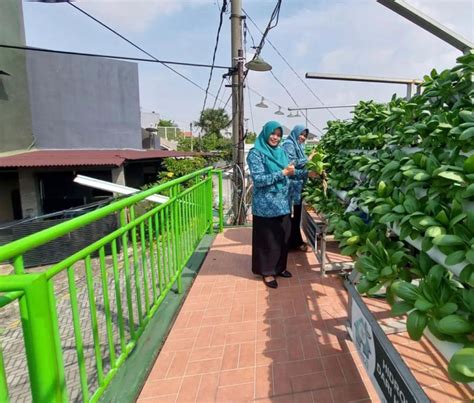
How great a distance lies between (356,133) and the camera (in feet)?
7.12

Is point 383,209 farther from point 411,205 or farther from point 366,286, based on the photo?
point 366,286

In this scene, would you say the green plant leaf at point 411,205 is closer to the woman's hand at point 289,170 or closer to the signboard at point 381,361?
the signboard at point 381,361

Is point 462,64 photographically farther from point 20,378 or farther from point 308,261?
point 20,378

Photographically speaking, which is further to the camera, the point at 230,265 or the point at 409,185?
the point at 230,265

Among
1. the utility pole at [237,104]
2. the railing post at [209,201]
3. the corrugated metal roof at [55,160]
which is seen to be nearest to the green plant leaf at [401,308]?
the railing post at [209,201]

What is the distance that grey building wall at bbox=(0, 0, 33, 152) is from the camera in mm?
10195

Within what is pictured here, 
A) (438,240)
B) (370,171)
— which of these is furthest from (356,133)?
(438,240)

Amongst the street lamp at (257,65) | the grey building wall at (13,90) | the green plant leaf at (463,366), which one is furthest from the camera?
the grey building wall at (13,90)

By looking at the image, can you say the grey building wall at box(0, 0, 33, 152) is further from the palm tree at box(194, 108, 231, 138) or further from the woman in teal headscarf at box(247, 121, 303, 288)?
the palm tree at box(194, 108, 231, 138)

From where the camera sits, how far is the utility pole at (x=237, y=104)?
573cm

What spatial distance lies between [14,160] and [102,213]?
30.4ft

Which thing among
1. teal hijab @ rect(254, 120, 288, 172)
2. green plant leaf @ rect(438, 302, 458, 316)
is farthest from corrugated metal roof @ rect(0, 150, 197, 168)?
green plant leaf @ rect(438, 302, 458, 316)

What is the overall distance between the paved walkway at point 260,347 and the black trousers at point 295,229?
58 centimetres

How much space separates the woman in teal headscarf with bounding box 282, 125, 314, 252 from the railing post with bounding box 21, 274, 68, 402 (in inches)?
95.4
